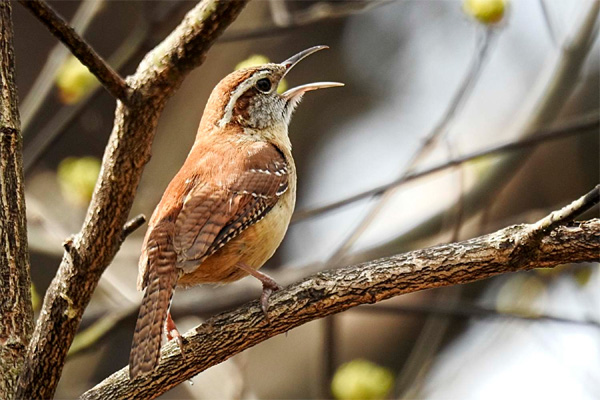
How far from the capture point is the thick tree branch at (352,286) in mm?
2904

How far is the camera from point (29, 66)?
7.30 meters

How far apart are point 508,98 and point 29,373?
6.00m

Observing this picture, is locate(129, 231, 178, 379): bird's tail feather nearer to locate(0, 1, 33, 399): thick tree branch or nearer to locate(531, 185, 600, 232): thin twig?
locate(0, 1, 33, 399): thick tree branch

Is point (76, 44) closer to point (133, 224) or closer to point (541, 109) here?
point (133, 224)

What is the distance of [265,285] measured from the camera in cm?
345

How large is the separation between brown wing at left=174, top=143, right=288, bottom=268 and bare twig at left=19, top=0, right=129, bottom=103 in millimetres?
966

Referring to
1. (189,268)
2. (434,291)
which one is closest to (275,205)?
(189,268)

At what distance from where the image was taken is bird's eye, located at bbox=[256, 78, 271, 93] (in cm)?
460

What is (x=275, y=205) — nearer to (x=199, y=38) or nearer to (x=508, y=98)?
(x=199, y=38)

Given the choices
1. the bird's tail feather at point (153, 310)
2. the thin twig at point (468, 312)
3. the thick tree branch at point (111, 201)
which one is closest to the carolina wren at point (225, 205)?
the bird's tail feather at point (153, 310)

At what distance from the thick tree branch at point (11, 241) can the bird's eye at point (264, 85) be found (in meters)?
1.67

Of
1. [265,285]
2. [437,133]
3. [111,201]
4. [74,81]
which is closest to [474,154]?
[437,133]

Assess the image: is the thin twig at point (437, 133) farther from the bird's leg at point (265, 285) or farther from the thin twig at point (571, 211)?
the thin twig at point (571, 211)

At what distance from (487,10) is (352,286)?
2388 mm
